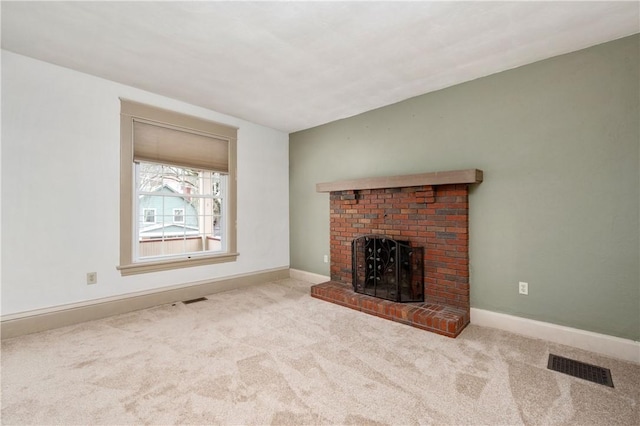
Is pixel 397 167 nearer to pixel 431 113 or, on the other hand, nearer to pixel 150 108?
pixel 431 113

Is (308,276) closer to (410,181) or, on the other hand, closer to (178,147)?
(410,181)

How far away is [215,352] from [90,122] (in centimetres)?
269

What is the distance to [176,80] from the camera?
3.05m

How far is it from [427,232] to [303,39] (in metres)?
2.29

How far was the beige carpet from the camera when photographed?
62.7 inches

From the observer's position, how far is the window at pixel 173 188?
3.23 meters

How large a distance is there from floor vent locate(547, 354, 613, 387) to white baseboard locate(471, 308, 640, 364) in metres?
0.30

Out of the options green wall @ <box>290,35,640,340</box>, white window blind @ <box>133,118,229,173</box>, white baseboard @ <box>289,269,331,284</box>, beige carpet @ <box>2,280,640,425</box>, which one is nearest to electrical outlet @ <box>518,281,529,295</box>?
green wall @ <box>290,35,640,340</box>

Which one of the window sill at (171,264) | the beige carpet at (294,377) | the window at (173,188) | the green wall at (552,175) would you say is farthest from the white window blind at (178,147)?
the green wall at (552,175)

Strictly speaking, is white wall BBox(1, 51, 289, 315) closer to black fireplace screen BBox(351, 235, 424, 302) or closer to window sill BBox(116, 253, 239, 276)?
window sill BBox(116, 253, 239, 276)

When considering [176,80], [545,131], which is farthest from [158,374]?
[545,131]

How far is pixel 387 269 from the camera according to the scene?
11.4ft

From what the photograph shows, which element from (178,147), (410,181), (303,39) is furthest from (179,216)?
(410,181)

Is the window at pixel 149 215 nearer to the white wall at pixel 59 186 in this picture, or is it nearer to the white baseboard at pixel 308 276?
the white wall at pixel 59 186
